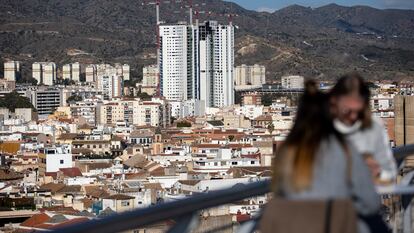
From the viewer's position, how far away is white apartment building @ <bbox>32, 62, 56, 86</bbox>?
7375 cm

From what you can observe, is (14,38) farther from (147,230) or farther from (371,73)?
(147,230)

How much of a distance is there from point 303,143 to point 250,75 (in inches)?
2809

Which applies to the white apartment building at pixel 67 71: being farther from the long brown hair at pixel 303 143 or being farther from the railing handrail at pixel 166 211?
the long brown hair at pixel 303 143

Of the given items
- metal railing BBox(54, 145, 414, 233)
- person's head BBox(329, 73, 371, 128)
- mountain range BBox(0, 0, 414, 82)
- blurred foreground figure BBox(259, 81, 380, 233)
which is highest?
mountain range BBox(0, 0, 414, 82)

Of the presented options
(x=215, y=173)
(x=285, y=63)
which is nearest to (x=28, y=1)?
(x=285, y=63)

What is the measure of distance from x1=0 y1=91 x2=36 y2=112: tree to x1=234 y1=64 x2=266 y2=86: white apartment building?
20481mm

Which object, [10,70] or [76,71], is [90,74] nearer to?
[76,71]

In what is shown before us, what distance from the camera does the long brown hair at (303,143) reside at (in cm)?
169

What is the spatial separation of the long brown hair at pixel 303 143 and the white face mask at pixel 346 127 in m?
0.15

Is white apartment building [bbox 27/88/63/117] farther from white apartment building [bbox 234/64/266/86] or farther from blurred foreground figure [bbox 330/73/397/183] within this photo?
blurred foreground figure [bbox 330/73/397/183]

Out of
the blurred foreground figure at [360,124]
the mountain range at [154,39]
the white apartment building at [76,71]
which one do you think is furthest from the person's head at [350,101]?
the white apartment building at [76,71]

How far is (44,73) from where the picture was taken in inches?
2913

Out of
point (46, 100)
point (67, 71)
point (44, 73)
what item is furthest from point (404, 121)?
point (67, 71)

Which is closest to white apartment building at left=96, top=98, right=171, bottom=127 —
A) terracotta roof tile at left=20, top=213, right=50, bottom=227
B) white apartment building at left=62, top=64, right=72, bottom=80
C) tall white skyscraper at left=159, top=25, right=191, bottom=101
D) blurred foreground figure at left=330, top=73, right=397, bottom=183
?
tall white skyscraper at left=159, top=25, right=191, bottom=101
